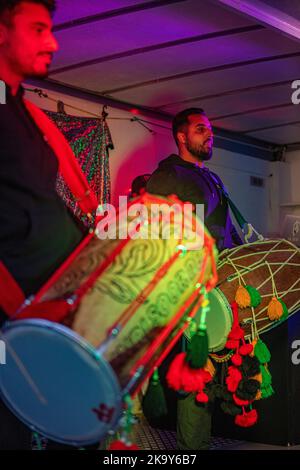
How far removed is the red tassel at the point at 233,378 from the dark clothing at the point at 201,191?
19.9 inches

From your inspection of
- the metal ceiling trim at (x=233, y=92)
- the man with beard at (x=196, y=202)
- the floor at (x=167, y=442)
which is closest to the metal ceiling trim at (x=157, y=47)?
the man with beard at (x=196, y=202)

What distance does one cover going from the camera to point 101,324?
5.32ft

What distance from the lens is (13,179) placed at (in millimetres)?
1696

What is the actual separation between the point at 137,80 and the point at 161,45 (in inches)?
25.2

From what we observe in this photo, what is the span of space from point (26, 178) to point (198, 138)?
1.92 metres

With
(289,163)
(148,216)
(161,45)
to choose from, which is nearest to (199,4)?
(161,45)

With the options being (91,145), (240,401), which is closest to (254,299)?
(240,401)

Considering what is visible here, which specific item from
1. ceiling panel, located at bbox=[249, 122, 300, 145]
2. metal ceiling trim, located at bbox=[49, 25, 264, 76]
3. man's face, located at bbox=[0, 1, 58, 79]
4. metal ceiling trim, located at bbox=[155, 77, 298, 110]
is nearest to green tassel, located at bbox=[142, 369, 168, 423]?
man's face, located at bbox=[0, 1, 58, 79]

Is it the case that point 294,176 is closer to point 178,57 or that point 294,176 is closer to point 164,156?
point 164,156

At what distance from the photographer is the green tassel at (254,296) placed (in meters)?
2.89

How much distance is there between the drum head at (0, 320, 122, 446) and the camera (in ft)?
5.03

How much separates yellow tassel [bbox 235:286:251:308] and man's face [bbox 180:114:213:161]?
2.79ft

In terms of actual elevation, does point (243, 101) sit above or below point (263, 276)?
above

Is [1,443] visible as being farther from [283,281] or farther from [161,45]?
[161,45]
